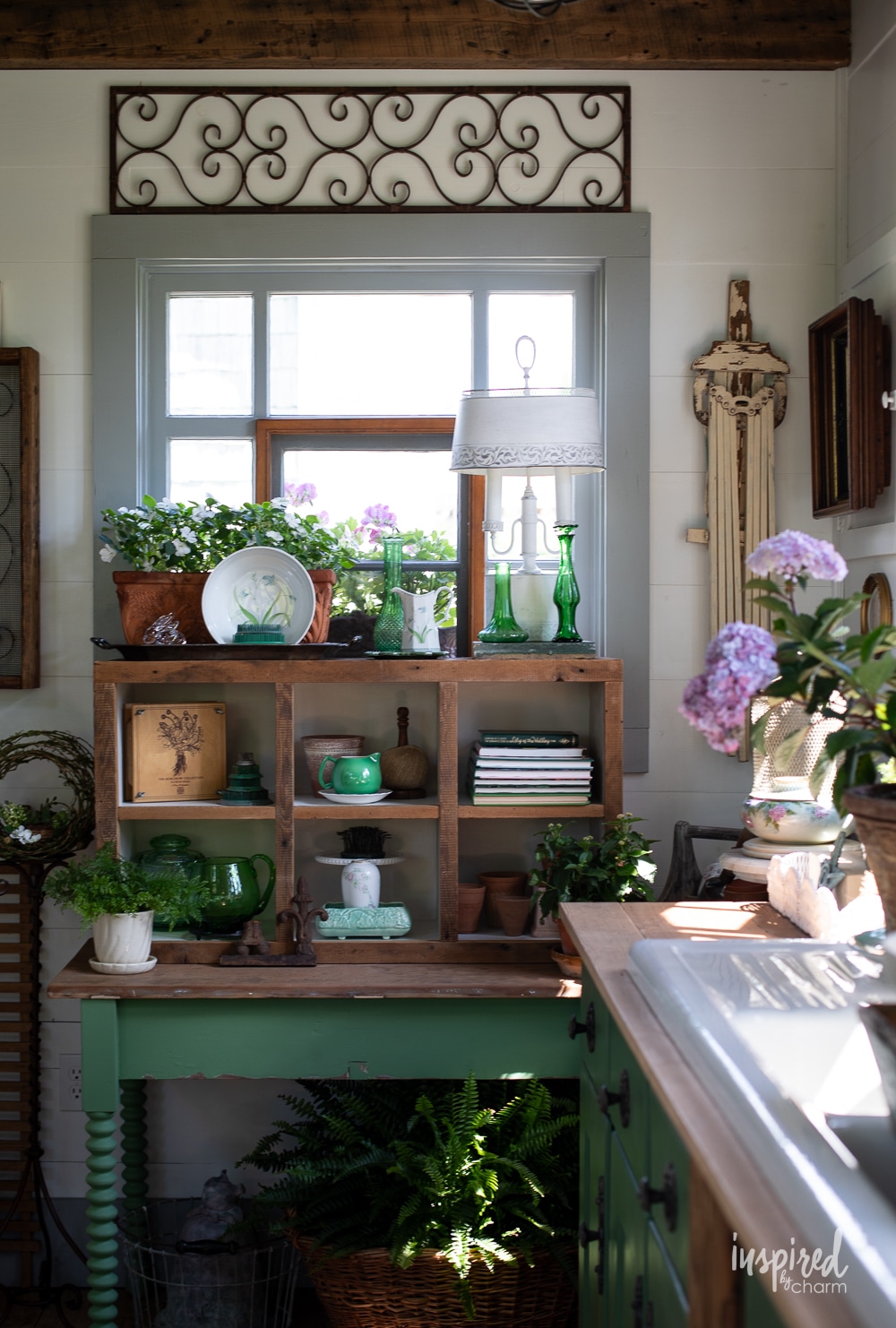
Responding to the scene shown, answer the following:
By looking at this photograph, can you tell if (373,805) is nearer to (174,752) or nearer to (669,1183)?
(174,752)

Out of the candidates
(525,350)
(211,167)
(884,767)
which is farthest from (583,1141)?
(211,167)

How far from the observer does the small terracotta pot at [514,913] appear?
107 inches

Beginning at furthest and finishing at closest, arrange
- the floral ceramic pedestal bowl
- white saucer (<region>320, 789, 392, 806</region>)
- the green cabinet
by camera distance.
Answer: white saucer (<region>320, 789, 392, 806</region>) → the floral ceramic pedestal bowl → the green cabinet

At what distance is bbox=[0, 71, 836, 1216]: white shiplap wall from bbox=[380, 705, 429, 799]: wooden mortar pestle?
22.2 inches

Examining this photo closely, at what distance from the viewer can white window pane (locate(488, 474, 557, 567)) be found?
309cm

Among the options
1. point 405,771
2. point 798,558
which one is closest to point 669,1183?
point 798,558

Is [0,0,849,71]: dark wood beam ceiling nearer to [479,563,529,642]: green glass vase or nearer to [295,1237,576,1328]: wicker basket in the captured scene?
[479,563,529,642]: green glass vase

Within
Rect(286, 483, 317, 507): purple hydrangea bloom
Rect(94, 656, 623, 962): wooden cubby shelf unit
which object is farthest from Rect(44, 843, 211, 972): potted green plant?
Rect(286, 483, 317, 507): purple hydrangea bloom

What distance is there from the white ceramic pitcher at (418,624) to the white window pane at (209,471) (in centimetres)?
60

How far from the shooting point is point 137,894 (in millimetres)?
2490

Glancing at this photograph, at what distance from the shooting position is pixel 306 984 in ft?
8.14

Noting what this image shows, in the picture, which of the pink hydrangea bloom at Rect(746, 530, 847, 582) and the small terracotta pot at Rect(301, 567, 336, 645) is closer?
the pink hydrangea bloom at Rect(746, 530, 847, 582)

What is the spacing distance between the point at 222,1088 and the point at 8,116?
2525mm

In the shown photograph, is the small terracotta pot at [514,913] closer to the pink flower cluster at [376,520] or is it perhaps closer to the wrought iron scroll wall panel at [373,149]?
the pink flower cluster at [376,520]
